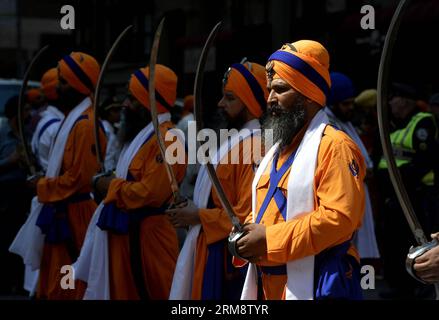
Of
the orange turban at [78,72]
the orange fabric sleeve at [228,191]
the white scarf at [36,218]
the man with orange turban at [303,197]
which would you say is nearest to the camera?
the man with orange turban at [303,197]

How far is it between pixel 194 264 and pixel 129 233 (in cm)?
98

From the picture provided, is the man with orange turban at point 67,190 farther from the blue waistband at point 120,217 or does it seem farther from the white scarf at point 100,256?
the blue waistband at point 120,217

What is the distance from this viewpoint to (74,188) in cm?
773

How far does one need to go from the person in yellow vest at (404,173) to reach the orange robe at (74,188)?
272 cm

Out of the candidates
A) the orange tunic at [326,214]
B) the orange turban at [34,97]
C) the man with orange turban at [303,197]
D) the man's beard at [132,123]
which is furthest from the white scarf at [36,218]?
the orange turban at [34,97]

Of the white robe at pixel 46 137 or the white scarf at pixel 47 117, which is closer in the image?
the white robe at pixel 46 137

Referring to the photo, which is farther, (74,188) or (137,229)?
(74,188)

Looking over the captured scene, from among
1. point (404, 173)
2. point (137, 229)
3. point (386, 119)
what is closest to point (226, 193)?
point (137, 229)

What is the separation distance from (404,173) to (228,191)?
10.8ft

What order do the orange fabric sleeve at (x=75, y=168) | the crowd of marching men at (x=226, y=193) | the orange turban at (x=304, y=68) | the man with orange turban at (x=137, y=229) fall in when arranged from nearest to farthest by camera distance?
the crowd of marching men at (x=226, y=193) → the orange turban at (x=304, y=68) → the man with orange turban at (x=137, y=229) → the orange fabric sleeve at (x=75, y=168)

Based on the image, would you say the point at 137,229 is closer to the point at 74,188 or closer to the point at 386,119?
the point at 74,188

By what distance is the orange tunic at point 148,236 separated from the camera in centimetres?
685

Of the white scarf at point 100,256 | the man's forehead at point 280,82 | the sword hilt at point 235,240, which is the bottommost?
the white scarf at point 100,256

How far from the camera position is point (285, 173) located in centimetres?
465
